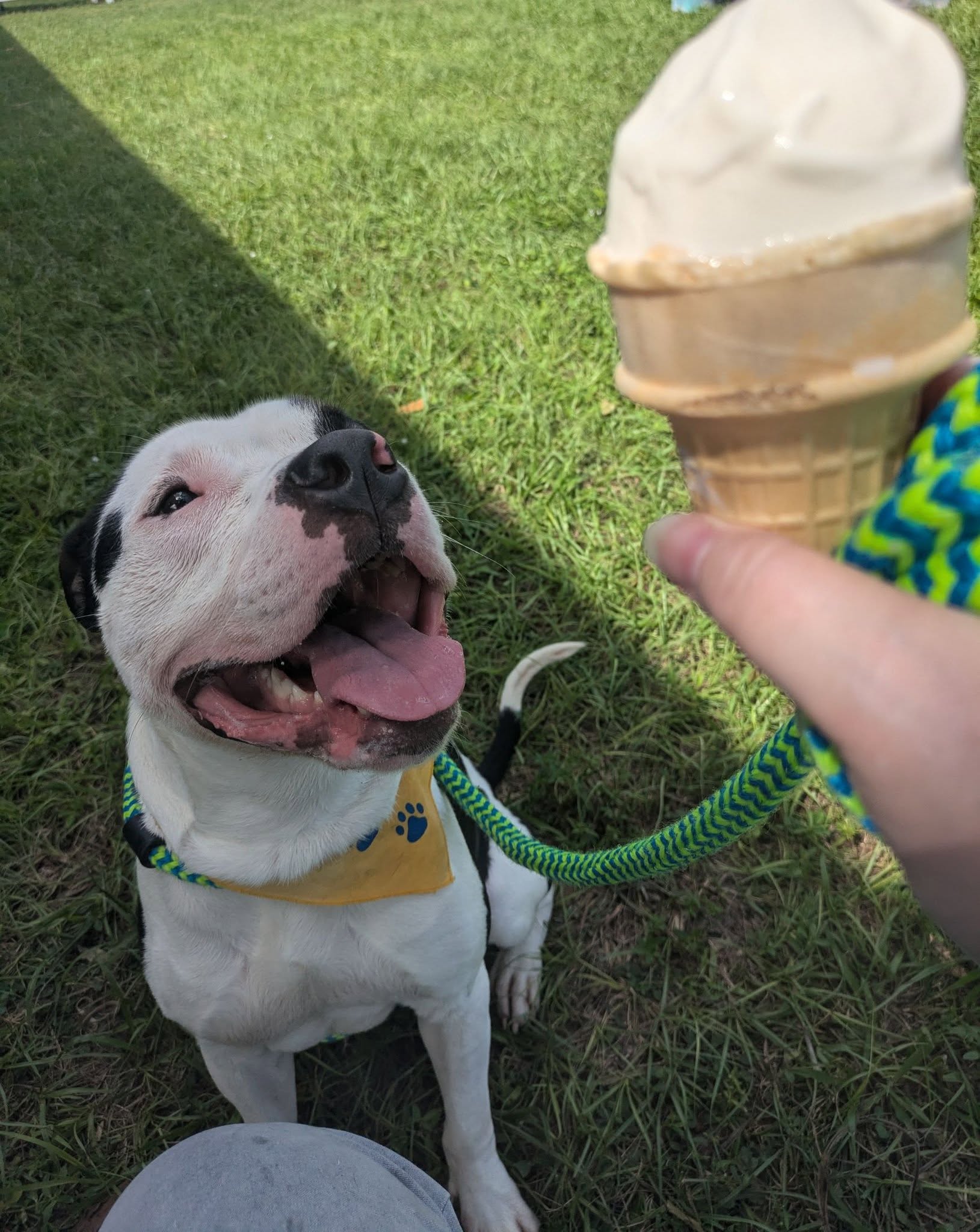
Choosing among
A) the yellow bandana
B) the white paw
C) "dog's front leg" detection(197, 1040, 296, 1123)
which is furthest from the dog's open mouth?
the white paw

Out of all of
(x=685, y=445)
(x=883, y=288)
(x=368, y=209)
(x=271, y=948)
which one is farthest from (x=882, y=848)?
(x=368, y=209)

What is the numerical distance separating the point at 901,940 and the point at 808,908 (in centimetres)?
27

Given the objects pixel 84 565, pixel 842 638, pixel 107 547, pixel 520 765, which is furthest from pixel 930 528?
pixel 520 765

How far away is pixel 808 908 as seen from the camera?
8.78 ft

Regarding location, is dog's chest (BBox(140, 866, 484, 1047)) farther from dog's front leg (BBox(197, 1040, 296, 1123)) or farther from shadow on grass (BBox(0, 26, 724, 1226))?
shadow on grass (BBox(0, 26, 724, 1226))

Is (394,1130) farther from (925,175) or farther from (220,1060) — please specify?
(925,175)

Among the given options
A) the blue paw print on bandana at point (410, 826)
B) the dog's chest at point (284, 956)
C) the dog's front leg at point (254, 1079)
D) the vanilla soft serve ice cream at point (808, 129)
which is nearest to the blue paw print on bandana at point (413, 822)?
the blue paw print on bandana at point (410, 826)

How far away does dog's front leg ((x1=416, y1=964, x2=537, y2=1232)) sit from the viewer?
211 centimetres

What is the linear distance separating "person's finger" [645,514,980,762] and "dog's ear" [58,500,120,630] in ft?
5.00

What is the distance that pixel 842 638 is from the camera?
855 millimetres

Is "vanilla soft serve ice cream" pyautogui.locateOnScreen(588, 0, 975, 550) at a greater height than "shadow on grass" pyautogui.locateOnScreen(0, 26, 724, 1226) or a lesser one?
greater

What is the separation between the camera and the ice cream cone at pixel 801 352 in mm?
876

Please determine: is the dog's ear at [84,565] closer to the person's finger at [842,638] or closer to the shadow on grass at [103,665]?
the shadow on grass at [103,665]

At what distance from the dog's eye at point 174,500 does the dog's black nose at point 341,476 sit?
1.19ft
